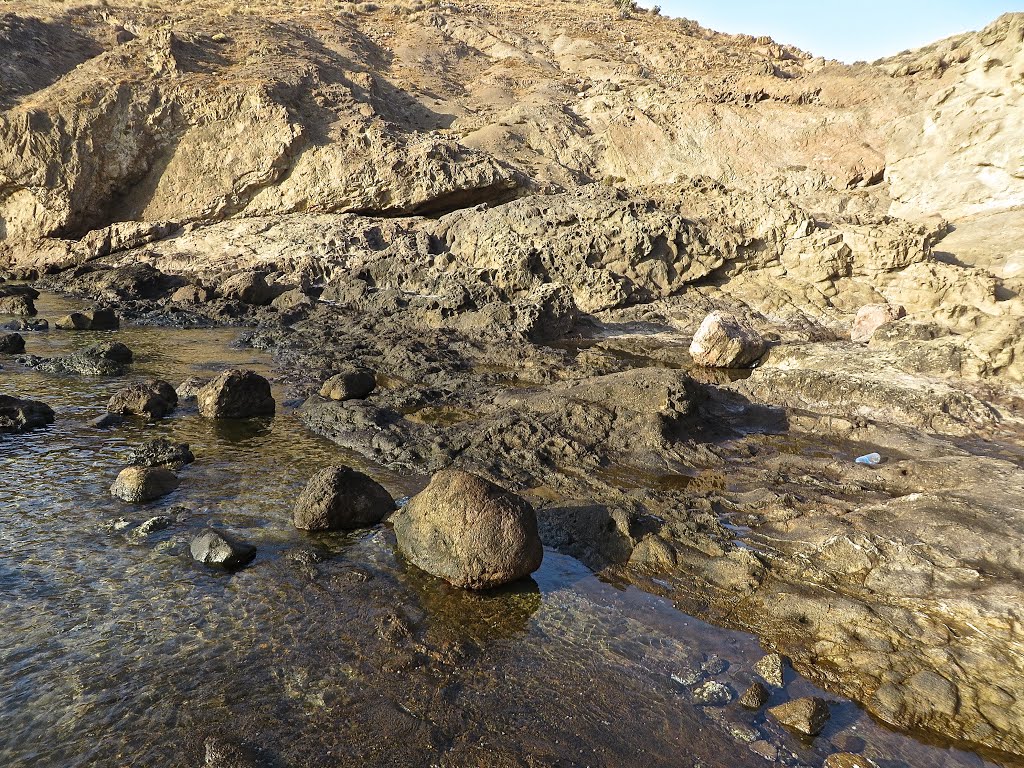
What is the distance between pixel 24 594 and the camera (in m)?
4.84

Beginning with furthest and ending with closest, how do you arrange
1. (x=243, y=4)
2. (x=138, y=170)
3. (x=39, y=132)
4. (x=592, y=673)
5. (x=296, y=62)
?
(x=243, y=4) < (x=296, y=62) < (x=138, y=170) < (x=39, y=132) < (x=592, y=673)

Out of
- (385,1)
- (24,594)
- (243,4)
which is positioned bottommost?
(24,594)

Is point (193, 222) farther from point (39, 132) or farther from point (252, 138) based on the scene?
point (39, 132)

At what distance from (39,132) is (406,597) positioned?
91.3ft

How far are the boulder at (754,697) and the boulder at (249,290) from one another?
61.6 feet

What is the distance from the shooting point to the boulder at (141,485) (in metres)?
6.46

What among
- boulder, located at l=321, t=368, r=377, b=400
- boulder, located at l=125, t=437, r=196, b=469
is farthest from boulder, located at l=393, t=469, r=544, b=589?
boulder, located at l=321, t=368, r=377, b=400

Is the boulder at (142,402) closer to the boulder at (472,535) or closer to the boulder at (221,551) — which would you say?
the boulder at (221,551)

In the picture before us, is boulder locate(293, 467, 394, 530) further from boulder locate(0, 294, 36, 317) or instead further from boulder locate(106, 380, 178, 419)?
boulder locate(0, 294, 36, 317)

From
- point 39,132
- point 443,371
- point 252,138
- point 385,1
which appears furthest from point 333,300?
point 385,1

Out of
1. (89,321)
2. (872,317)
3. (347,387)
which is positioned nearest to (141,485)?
(347,387)

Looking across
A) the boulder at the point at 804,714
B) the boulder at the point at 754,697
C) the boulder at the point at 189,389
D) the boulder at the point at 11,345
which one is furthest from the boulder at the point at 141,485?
the boulder at the point at 11,345

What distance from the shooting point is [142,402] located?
360 inches

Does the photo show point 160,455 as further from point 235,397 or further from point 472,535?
point 472,535
